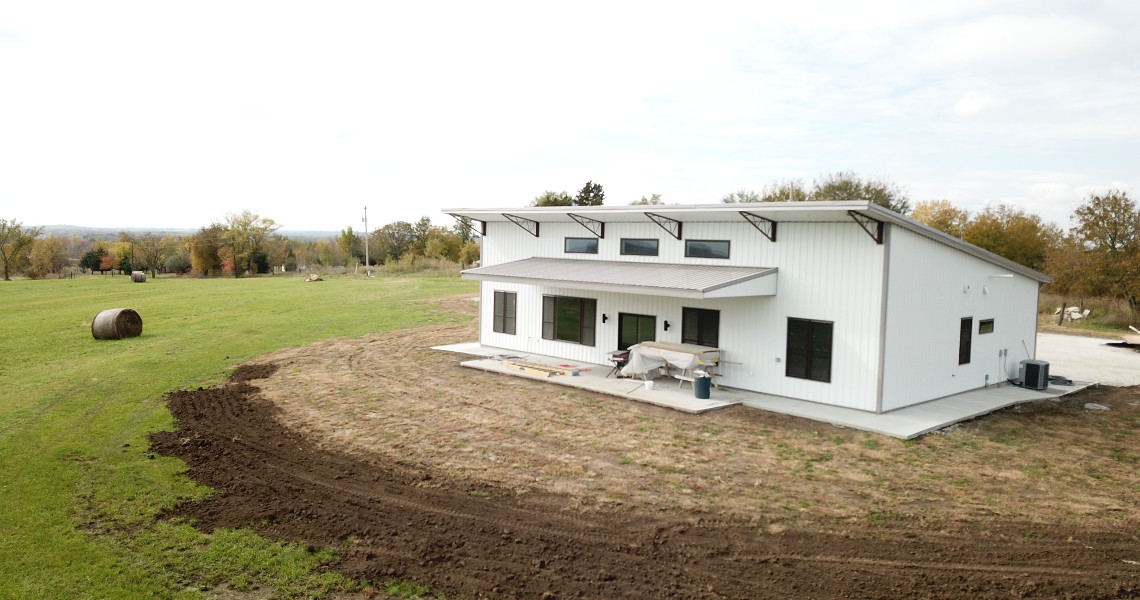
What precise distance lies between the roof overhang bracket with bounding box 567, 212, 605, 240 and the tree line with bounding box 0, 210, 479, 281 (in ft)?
116

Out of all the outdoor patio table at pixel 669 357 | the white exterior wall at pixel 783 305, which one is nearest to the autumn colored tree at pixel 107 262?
the white exterior wall at pixel 783 305

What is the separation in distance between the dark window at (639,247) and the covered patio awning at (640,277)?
26 centimetres

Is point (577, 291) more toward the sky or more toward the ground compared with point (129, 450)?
more toward the sky

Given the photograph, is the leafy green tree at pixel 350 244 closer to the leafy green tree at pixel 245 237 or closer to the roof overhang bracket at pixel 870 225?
the leafy green tree at pixel 245 237

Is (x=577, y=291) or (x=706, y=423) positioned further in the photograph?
(x=577, y=291)

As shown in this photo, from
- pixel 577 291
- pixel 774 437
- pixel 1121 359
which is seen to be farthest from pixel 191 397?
pixel 1121 359

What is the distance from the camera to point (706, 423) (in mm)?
11906

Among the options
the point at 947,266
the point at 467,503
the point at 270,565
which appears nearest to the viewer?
the point at 270,565

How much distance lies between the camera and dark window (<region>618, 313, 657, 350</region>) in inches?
625

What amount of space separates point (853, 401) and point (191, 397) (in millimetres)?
12768

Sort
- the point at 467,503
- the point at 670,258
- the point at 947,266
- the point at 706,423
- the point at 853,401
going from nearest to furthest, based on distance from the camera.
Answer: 1. the point at 467,503
2. the point at 706,423
3. the point at 853,401
4. the point at 947,266
5. the point at 670,258

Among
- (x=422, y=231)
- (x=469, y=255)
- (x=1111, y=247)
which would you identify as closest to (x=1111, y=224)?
(x=1111, y=247)

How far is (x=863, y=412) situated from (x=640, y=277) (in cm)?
509

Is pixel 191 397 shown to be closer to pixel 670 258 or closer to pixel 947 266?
pixel 670 258
